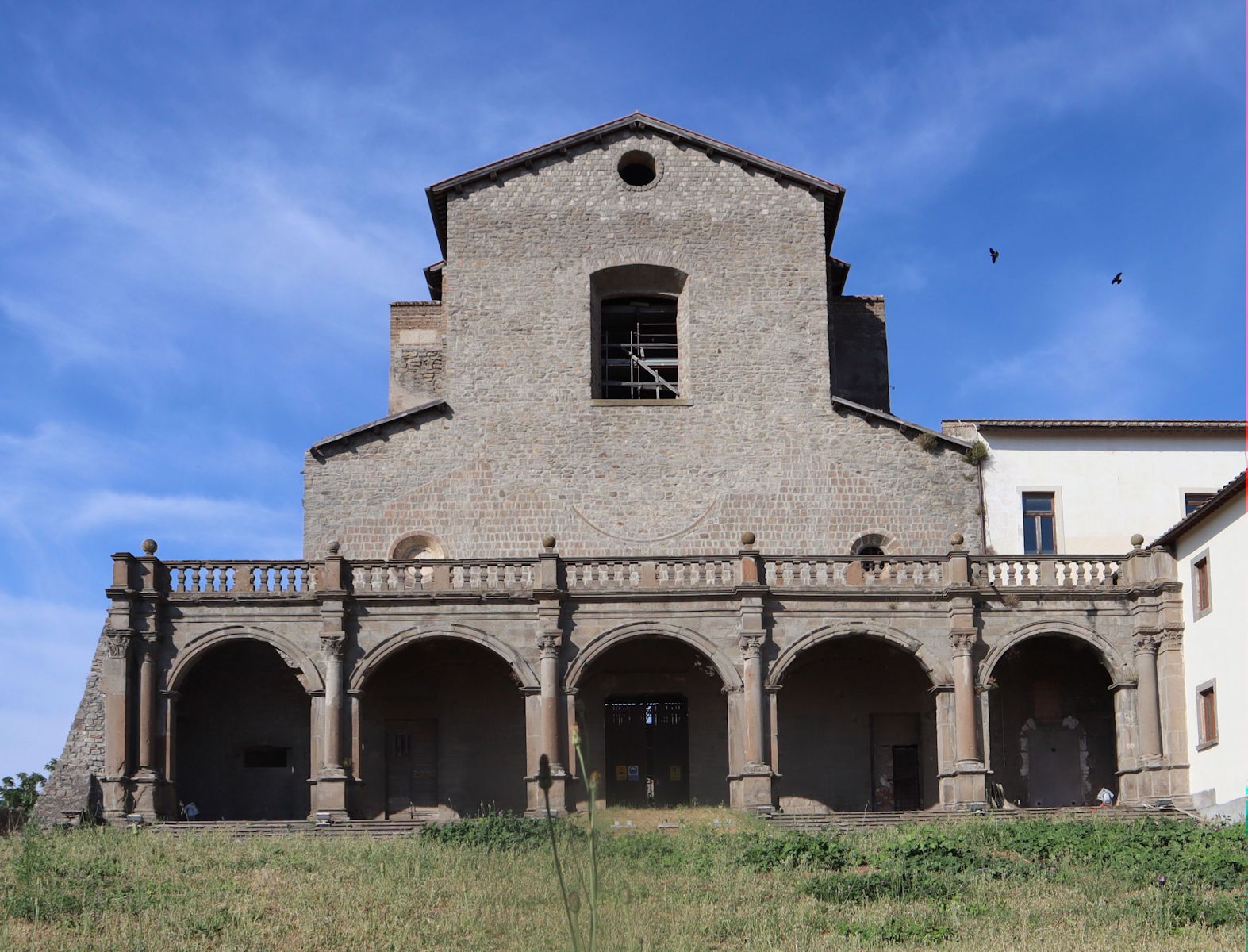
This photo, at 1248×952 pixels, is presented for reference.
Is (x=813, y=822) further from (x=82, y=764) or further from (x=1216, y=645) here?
(x=82, y=764)

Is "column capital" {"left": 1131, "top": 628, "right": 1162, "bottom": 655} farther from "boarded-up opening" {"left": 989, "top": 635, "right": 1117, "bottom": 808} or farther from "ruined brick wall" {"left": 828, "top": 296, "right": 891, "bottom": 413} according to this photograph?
"ruined brick wall" {"left": 828, "top": 296, "right": 891, "bottom": 413}

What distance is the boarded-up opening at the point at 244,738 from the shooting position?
112 feet

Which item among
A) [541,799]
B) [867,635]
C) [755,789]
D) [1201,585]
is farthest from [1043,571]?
[541,799]

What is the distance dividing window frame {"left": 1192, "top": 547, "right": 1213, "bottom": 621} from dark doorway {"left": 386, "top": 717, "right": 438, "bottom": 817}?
612 inches

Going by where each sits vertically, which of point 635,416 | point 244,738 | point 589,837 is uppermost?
point 635,416

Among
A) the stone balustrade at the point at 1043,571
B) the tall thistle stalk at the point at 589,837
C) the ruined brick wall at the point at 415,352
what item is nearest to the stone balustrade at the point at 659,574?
the stone balustrade at the point at 1043,571

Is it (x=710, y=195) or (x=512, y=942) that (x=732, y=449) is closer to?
(x=710, y=195)

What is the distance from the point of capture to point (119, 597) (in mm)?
31656

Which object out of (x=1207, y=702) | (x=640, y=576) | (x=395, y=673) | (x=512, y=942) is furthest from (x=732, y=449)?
(x=512, y=942)

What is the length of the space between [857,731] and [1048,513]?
6695mm

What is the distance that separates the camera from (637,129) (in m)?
39.0

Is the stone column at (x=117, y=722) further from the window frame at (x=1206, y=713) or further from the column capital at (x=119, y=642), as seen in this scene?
the window frame at (x=1206, y=713)

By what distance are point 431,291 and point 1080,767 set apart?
21.0 meters

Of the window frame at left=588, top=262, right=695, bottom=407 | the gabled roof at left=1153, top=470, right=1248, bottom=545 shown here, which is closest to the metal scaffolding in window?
the window frame at left=588, top=262, right=695, bottom=407
